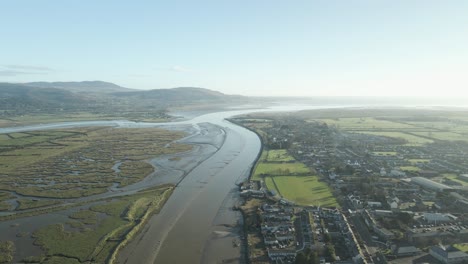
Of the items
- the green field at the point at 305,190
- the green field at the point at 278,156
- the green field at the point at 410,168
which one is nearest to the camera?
the green field at the point at 305,190

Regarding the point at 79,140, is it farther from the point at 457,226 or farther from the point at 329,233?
the point at 457,226

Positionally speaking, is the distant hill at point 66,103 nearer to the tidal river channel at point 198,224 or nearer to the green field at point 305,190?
the tidal river channel at point 198,224

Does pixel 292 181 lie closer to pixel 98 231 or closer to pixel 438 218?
pixel 438 218

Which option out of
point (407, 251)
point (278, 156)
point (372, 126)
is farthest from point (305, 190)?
point (372, 126)

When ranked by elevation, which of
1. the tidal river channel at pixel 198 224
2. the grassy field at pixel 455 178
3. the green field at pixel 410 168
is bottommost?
the tidal river channel at pixel 198 224

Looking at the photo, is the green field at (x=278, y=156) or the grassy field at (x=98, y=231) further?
the green field at (x=278, y=156)

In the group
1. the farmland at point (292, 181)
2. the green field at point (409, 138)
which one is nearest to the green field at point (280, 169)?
the farmland at point (292, 181)

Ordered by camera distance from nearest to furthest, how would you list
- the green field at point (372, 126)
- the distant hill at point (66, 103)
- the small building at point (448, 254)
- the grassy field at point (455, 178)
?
1. the small building at point (448, 254)
2. the grassy field at point (455, 178)
3. the green field at point (372, 126)
4. the distant hill at point (66, 103)

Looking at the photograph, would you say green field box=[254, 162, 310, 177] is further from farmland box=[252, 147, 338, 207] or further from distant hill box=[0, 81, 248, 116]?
distant hill box=[0, 81, 248, 116]
